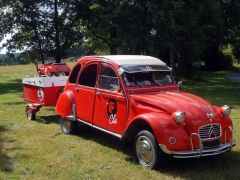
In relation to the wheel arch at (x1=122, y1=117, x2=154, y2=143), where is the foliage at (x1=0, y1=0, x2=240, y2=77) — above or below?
→ above

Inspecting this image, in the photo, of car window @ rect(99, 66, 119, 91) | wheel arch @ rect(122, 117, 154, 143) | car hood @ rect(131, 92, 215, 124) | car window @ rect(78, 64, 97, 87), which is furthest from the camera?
car window @ rect(78, 64, 97, 87)

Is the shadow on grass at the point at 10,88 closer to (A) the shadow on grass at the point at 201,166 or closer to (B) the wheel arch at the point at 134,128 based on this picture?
(A) the shadow on grass at the point at 201,166

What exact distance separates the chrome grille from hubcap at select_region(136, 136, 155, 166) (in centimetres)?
87

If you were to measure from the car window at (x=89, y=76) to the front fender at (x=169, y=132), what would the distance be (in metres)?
2.51

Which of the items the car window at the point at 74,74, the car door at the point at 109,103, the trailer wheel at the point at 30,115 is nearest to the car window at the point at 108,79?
the car door at the point at 109,103

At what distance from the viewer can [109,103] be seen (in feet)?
27.9

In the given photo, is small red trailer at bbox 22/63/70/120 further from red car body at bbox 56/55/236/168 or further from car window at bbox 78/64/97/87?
car window at bbox 78/64/97/87

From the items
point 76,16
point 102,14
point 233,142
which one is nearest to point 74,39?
point 76,16

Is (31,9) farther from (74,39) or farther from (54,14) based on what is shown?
(74,39)

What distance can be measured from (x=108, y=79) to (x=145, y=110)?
1458mm

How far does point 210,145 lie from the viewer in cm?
719

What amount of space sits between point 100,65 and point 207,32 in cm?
1769

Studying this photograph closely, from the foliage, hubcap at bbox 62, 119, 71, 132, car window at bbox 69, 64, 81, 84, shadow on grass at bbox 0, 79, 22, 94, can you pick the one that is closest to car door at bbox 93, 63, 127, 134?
car window at bbox 69, 64, 81, 84

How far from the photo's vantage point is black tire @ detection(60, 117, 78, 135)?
10.2m
